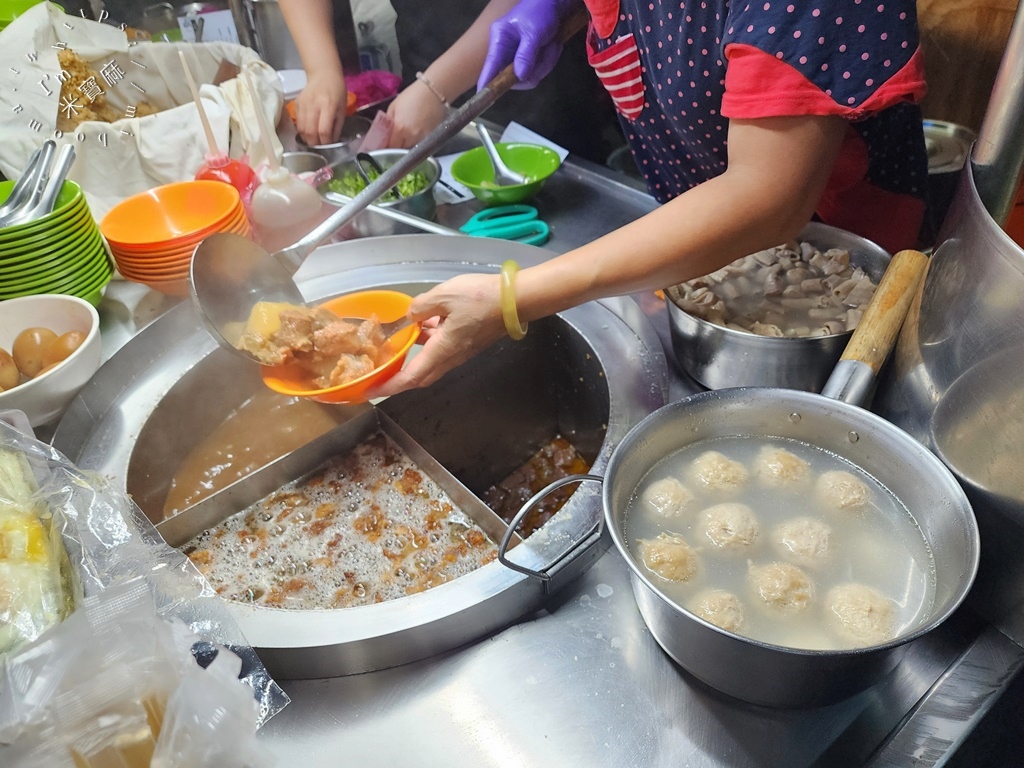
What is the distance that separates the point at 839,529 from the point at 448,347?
0.88m

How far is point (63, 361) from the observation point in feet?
5.24

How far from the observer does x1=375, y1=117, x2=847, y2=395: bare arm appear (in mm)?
1238

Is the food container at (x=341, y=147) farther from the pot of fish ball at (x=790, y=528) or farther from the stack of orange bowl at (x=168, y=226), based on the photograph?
the pot of fish ball at (x=790, y=528)

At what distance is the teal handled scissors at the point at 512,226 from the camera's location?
2301 mm

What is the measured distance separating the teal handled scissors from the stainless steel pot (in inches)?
46.8

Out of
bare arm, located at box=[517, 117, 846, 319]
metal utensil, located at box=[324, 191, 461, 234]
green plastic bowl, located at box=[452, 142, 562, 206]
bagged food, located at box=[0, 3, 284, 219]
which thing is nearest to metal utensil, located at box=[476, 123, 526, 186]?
green plastic bowl, located at box=[452, 142, 562, 206]

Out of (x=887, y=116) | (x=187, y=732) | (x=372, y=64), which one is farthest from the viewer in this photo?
(x=372, y=64)

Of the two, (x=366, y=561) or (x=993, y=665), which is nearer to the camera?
(x=993, y=665)

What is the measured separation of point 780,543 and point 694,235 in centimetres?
59

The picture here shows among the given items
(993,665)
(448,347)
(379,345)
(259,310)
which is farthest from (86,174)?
(993,665)

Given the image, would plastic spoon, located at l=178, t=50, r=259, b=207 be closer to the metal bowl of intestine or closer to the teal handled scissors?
the teal handled scissors

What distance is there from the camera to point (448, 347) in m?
1.57

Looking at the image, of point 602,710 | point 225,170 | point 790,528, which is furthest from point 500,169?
point 602,710

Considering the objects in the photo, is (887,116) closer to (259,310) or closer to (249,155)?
(259,310)
